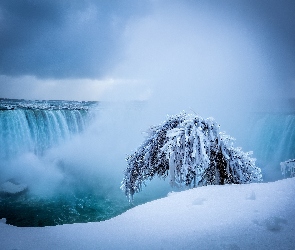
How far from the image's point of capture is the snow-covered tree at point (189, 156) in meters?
4.60

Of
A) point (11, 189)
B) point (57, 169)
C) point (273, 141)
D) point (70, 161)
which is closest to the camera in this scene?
point (11, 189)

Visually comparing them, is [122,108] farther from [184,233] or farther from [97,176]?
[184,233]

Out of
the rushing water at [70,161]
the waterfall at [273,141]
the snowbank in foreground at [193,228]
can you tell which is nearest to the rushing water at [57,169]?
the rushing water at [70,161]

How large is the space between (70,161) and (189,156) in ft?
76.7

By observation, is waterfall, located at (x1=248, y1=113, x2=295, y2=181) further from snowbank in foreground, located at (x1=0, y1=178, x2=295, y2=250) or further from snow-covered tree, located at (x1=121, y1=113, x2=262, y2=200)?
snowbank in foreground, located at (x1=0, y1=178, x2=295, y2=250)

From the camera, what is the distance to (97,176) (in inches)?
900

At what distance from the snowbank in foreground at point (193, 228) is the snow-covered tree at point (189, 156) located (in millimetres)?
1500

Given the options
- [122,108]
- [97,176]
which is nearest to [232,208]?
[97,176]

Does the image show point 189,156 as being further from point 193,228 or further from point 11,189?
point 11,189

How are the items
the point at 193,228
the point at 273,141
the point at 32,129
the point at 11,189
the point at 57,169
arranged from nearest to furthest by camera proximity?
the point at 193,228 → the point at 11,189 → the point at 32,129 → the point at 57,169 → the point at 273,141

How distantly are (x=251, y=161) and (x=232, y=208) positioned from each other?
9.28ft

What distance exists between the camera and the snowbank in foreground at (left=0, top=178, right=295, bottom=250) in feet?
6.63

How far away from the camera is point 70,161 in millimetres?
25594

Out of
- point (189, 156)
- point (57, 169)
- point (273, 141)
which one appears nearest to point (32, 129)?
point (57, 169)
